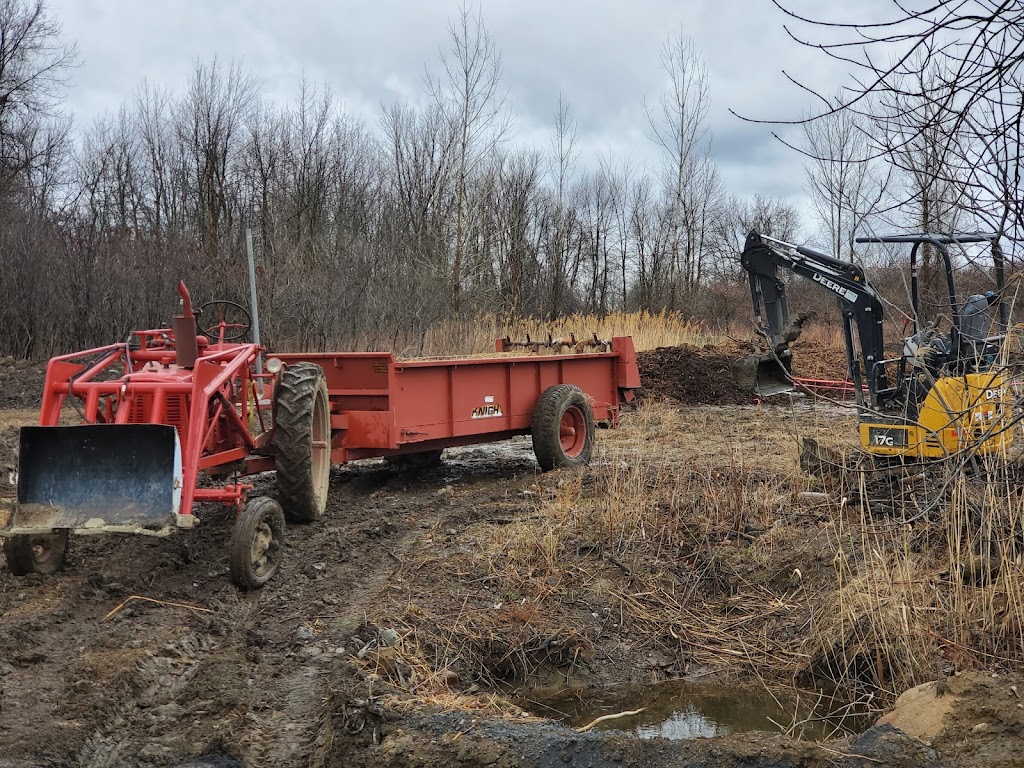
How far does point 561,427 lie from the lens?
393 inches

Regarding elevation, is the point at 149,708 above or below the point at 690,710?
above

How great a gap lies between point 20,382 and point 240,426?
42.0 feet

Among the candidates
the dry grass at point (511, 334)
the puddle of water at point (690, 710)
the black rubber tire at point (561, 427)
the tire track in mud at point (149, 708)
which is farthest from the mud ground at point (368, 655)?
the dry grass at point (511, 334)

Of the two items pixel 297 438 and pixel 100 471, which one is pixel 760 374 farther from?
pixel 100 471

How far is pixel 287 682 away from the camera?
4195 millimetres

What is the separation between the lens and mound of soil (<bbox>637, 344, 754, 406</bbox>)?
17.7 metres

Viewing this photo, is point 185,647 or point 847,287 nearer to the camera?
point 185,647

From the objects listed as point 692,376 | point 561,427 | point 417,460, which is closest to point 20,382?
point 417,460

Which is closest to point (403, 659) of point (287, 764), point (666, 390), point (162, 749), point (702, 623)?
→ point (287, 764)

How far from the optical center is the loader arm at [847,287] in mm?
8609

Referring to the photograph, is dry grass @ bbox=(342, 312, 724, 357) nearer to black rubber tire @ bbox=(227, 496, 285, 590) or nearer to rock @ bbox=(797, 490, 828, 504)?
rock @ bbox=(797, 490, 828, 504)

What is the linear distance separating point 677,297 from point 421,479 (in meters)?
27.6

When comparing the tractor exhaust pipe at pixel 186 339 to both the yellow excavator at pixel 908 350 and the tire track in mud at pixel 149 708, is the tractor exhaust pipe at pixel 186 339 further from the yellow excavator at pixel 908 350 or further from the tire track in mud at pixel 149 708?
the yellow excavator at pixel 908 350

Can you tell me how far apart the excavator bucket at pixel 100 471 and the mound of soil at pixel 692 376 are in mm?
13331
